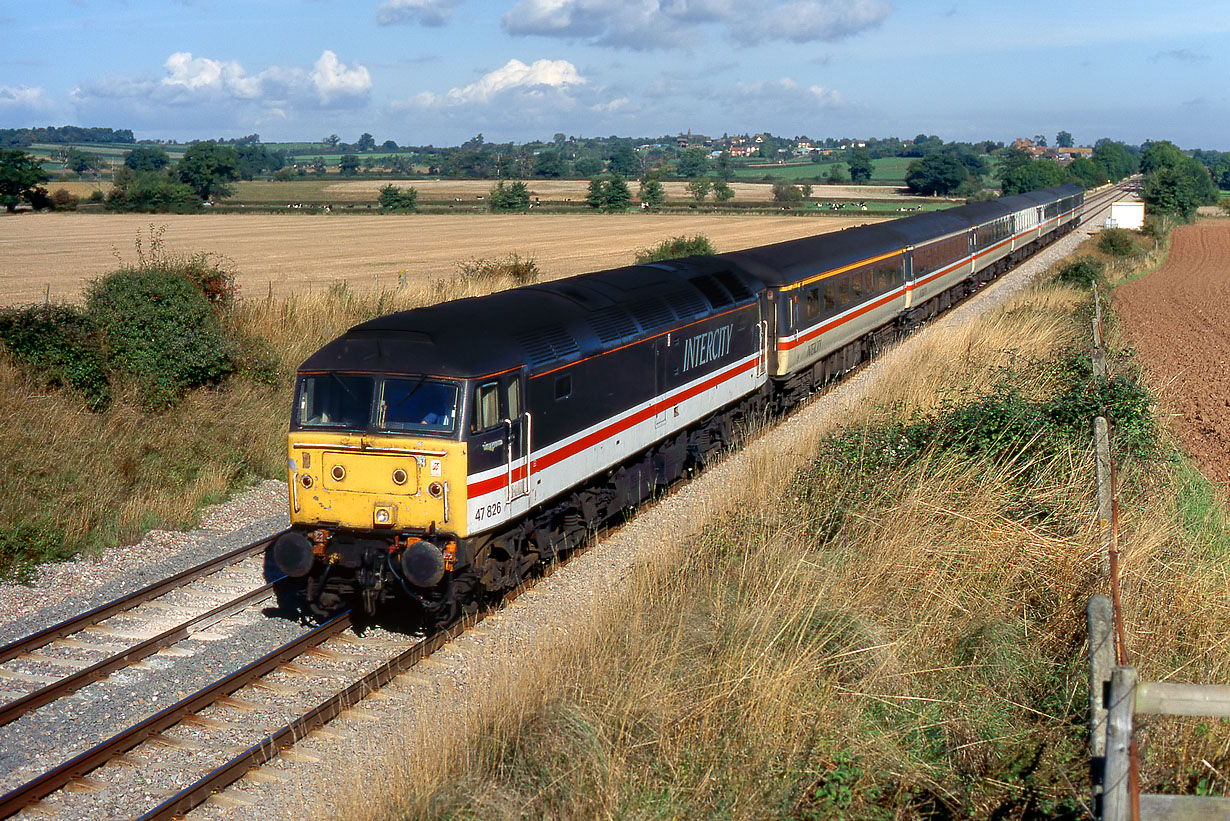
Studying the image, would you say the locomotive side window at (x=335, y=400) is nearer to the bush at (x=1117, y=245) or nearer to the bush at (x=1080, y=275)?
the bush at (x=1080, y=275)

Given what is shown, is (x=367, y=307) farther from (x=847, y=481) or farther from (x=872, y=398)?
(x=847, y=481)

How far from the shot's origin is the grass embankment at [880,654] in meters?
6.43

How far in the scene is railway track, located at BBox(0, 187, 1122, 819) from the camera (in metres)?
7.86

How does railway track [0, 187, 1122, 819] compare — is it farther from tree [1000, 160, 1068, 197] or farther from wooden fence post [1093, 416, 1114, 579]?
tree [1000, 160, 1068, 197]

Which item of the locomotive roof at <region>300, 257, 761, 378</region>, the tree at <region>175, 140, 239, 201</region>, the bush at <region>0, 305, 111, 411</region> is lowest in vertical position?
the bush at <region>0, 305, 111, 411</region>

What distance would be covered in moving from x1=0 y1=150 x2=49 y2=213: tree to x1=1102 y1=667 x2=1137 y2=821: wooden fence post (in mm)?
97341

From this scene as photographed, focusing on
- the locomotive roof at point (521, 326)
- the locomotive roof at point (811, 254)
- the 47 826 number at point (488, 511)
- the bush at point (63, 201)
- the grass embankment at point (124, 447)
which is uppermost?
the bush at point (63, 201)

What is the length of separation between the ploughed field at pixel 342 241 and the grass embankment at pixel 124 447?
11.6 m

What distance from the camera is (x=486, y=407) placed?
10570 mm

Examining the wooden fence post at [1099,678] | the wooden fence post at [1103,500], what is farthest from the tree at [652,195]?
the wooden fence post at [1099,678]

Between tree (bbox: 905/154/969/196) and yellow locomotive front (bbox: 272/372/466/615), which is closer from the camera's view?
yellow locomotive front (bbox: 272/372/466/615)

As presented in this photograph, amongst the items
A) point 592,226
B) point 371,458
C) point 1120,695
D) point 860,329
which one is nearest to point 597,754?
point 1120,695

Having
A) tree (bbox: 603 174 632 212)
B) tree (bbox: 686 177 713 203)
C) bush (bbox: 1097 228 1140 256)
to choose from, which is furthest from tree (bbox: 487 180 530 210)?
bush (bbox: 1097 228 1140 256)

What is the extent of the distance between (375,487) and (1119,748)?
7.44 metres
